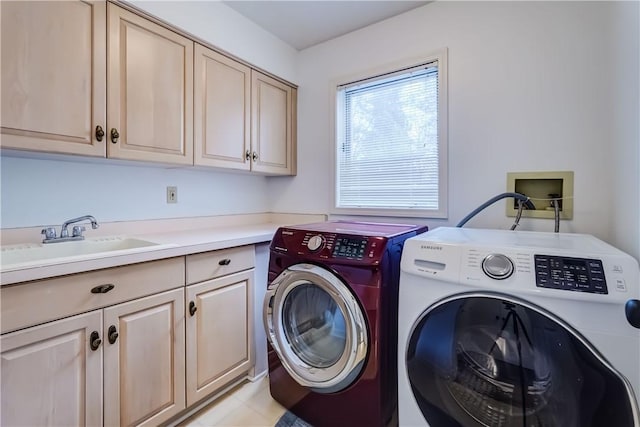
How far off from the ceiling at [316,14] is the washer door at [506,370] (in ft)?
6.06

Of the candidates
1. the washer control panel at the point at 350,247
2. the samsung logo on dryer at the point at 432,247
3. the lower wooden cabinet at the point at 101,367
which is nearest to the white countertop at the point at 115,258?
the lower wooden cabinet at the point at 101,367

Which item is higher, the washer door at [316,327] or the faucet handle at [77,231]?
the faucet handle at [77,231]

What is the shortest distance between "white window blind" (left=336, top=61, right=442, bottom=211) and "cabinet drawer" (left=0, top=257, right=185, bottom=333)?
131cm

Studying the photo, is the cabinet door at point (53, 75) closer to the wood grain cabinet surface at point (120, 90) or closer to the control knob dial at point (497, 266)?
the wood grain cabinet surface at point (120, 90)

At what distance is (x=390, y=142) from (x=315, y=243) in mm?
1068

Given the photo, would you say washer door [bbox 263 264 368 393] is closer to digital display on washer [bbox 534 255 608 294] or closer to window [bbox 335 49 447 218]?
digital display on washer [bbox 534 255 608 294]

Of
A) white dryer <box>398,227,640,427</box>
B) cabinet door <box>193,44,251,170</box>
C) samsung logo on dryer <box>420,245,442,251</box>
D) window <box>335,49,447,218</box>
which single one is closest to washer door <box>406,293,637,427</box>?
white dryer <box>398,227,640,427</box>

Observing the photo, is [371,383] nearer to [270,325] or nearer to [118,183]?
[270,325]

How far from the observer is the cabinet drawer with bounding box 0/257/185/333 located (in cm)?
95

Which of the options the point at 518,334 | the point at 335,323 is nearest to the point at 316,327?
the point at 335,323

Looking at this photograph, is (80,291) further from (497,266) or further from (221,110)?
(497,266)

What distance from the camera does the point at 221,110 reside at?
1912mm

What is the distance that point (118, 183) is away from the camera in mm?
1718

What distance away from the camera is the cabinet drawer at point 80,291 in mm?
955
